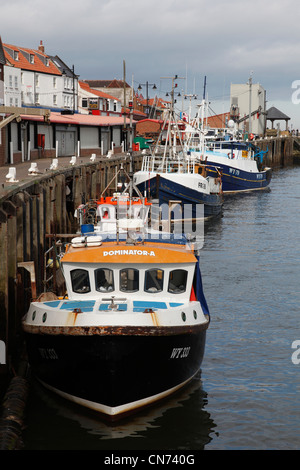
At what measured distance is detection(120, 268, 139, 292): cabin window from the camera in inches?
647

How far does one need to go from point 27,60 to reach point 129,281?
7349cm

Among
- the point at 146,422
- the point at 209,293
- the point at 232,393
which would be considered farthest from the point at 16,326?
the point at 209,293

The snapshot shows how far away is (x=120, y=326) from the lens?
14.4 metres

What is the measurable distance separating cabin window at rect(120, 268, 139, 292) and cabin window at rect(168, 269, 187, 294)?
84 centimetres

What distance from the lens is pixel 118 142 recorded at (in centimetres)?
7850

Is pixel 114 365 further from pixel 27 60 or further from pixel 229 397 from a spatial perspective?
pixel 27 60

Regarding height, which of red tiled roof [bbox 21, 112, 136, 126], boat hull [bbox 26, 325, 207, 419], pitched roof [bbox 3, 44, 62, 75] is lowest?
boat hull [bbox 26, 325, 207, 419]

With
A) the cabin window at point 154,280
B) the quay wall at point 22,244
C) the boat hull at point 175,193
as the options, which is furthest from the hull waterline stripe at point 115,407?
the boat hull at point 175,193

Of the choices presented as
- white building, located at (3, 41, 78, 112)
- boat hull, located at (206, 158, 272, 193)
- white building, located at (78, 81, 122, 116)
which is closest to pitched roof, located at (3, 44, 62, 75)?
white building, located at (3, 41, 78, 112)

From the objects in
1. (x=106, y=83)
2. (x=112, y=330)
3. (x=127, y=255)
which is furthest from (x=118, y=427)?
(x=106, y=83)

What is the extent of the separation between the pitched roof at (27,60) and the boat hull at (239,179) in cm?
2792

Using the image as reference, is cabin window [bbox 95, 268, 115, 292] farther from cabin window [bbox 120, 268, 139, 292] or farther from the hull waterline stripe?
the hull waterline stripe

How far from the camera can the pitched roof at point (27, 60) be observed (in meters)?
80.1

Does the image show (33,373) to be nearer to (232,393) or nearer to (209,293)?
(232,393)
